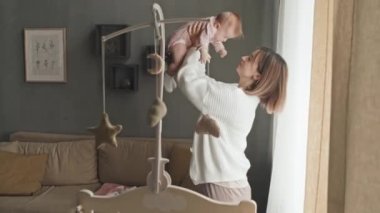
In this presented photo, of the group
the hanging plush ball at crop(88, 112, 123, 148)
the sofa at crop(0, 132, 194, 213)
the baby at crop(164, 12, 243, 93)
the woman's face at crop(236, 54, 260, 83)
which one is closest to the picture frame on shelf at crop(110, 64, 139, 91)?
the sofa at crop(0, 132, 194, 213)

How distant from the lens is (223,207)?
1.20 metres

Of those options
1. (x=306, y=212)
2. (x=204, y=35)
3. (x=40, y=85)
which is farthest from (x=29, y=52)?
(x=306, y=212)

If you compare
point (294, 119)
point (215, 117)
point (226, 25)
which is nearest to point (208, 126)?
point (215, 117)

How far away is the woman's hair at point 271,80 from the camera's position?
156 centimetres

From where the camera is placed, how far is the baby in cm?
158

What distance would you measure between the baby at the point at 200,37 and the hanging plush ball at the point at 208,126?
237 mm

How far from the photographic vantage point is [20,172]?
3.07 metres

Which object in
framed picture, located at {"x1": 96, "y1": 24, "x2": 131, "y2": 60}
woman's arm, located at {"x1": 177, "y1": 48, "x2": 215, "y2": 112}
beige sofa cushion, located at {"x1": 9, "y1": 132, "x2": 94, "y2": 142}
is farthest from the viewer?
beige sofa cushion, located at {"x1": 9, "y1": 132, "x2": 94, "y2": 142}

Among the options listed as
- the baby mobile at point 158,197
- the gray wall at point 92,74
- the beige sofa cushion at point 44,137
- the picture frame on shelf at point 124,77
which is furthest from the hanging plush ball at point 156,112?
the beige sofa cushion at point 44,137

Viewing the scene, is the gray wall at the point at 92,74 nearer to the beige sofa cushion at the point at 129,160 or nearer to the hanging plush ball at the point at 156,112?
the beige sofa cushion at the point at 129,160

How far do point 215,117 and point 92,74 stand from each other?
7.14ft

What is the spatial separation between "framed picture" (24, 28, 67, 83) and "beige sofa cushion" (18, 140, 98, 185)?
0.65 metres

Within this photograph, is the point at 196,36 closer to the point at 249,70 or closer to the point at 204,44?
the point at 204,44

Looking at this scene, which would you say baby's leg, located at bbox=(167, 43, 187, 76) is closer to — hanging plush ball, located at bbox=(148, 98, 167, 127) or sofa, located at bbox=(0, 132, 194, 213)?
hanging plush ball, located at bbox=(148, 98, 167, 127)
